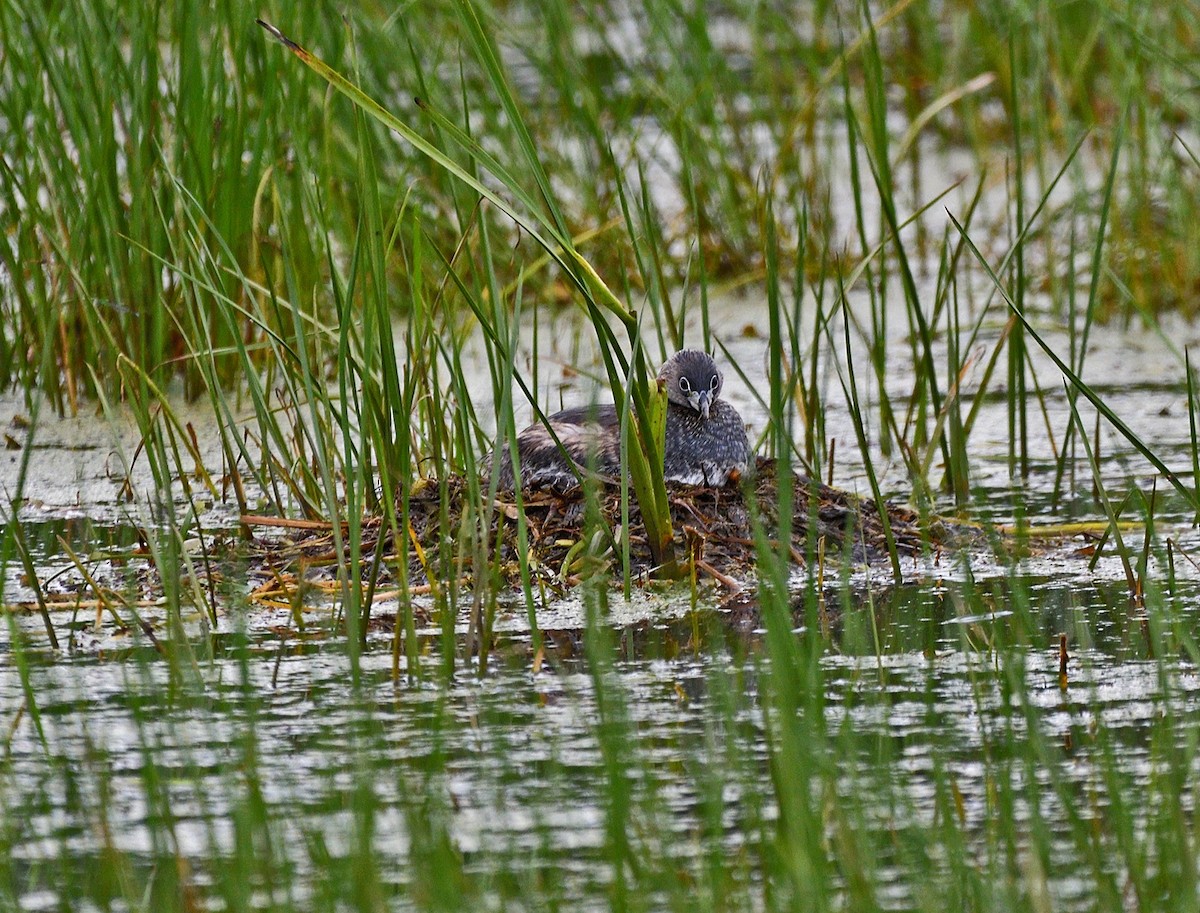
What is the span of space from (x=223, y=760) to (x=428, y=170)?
402 cm

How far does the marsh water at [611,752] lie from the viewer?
2.59m

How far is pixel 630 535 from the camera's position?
451cm

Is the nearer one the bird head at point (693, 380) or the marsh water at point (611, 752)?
the marsh water at point (611, 752)

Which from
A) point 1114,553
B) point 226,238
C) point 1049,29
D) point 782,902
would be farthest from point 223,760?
point 1049,29

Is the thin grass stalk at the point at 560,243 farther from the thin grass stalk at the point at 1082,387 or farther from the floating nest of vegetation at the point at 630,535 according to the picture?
the thin grass stalk at the point at 1082,387

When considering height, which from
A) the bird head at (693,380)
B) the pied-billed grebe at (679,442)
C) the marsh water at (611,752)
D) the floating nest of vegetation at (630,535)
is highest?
A: the bird head at (693,380)

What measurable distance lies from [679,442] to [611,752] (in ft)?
7.47

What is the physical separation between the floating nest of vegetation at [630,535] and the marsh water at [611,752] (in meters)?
0.11

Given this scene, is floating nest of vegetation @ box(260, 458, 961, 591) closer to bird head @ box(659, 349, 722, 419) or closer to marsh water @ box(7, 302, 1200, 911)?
marsh water @ box(7, 302, 1200, 911)

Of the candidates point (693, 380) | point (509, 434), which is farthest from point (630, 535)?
point (509, 434)

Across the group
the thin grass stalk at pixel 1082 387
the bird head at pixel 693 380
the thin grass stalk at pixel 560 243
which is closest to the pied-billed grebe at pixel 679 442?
the bird head at pixel 693 380

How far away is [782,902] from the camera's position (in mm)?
2496

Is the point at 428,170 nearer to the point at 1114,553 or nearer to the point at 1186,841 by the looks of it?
the point at 1114,553

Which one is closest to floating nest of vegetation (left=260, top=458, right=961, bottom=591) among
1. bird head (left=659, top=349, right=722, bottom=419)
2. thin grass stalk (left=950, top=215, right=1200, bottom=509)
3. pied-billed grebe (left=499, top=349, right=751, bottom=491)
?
pied-billed grebe (left=499, top=349, right=751, bottom=491)
